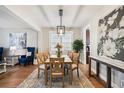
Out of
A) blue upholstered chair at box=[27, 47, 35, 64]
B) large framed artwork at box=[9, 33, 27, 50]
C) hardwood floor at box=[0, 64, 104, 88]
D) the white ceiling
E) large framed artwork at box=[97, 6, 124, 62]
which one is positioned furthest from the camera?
large framed artwork at box=[9, 33, 27, 50]

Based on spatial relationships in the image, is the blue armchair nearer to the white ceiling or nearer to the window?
the window

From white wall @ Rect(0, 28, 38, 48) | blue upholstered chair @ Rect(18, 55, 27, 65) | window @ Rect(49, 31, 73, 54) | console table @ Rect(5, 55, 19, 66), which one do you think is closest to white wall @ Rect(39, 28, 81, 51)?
window @ Rect(49, 31, 73, 54)

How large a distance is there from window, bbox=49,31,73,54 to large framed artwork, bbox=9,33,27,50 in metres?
1.70

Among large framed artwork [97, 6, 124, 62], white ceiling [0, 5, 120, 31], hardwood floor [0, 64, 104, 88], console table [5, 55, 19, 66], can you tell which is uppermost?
white ceiling [0, 5, 120, 31]

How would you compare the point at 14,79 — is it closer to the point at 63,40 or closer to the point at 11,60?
the point at 11,60

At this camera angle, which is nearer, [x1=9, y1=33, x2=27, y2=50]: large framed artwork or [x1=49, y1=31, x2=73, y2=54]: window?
[x1=9, y1=33, x2=27, y2=50]: large framed artwork

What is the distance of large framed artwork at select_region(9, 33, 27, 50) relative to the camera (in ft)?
33.7

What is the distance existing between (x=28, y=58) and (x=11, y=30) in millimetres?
2405

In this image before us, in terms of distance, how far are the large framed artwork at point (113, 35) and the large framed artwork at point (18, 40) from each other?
6.27 metres

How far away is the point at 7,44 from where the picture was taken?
10289 mm

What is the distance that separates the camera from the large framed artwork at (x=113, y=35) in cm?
370

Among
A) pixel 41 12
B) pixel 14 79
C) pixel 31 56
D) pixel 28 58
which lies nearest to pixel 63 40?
pixel 31 56

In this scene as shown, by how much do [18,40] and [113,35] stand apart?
24.3ft
